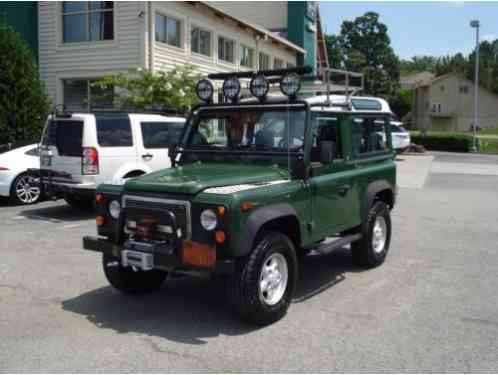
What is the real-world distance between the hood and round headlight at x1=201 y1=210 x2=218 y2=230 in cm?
22

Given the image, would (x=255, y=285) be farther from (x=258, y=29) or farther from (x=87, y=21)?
(x=258, y=29)

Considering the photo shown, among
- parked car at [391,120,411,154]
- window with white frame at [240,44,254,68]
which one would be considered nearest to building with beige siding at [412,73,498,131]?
parked car at [391,120,411,154]

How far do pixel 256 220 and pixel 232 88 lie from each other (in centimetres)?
196

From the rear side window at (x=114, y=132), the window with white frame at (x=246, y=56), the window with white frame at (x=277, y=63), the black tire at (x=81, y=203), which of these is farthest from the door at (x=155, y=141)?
the window with white frame at (x=277, y=63)

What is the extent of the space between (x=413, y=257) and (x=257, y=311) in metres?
3.68

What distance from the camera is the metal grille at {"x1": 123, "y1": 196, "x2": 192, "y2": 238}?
4820 mm

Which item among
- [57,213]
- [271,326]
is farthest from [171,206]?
[57,213]

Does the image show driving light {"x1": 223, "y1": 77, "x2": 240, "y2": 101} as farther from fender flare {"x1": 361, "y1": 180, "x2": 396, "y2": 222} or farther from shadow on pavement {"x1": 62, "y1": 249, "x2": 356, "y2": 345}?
shadow on pavement {"x1": 62, "y1": 249, "x2": 356, "y2": 345}

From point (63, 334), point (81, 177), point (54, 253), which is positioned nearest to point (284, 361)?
point (63, 334)

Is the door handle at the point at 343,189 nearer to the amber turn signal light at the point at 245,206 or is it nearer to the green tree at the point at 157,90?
the amber turn signal light at the point at 245,206

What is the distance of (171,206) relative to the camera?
4922 mm

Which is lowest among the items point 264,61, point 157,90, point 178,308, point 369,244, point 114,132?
point 178,308

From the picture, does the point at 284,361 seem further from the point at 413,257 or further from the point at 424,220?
the point at 424,220

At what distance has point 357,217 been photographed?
6.66 meters
